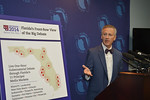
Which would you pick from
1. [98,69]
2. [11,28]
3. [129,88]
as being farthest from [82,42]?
[129,88]

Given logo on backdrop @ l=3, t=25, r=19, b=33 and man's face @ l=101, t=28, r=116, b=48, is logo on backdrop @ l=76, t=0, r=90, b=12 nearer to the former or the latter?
man's face @ l=101, t=28, r=116, b=48

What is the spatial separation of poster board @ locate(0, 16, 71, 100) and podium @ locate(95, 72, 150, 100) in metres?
0.82

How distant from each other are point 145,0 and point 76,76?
8.48ft

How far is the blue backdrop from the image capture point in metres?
2.70

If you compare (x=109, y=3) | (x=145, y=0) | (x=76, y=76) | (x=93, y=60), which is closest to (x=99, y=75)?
(x=93, y=60)

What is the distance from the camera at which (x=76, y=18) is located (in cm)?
327

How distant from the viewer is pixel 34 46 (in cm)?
205

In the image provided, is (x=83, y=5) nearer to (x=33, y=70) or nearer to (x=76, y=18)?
(x=76, y=18)

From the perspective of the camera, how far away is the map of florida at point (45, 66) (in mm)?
2004

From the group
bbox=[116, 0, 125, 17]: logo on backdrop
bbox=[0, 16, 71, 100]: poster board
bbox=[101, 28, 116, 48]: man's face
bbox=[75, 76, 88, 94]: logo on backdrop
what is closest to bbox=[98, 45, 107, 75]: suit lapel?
bbox=[101, 28, 116, 48]: man's face

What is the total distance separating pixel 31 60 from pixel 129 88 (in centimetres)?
105

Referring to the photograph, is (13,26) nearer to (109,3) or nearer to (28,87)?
(28,87)

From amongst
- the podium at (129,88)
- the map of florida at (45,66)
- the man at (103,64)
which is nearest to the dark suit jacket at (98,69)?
the man at (103,64)

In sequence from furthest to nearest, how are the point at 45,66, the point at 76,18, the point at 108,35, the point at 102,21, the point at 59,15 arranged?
the point at 102,21 → the point at 76,18 → the point at 59,15 → the point at 108,35 → the point at 45,66
